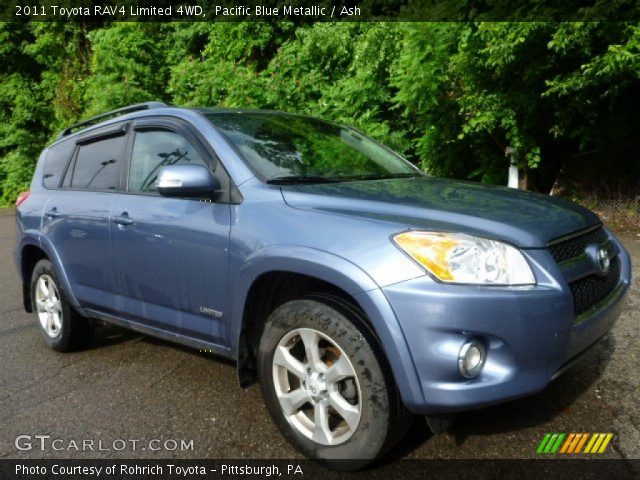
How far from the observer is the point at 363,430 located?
2.54 m

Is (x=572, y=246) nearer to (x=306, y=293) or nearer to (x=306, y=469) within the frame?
(x=306, y=293)

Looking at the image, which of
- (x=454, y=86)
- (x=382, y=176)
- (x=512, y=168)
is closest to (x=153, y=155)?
(x=382, y=176)

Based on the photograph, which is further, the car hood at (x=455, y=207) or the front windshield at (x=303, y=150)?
the front windshield at (x=303, y=150)

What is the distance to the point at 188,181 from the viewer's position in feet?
9.84

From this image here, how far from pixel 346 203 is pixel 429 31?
18.3ft

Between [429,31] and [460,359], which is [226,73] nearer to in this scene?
[429,31]

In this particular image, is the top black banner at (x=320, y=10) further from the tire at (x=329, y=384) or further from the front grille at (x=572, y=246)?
the tire at (x=329, y=384)

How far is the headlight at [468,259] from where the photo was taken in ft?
7.72

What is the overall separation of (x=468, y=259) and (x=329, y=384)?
0.84 meters

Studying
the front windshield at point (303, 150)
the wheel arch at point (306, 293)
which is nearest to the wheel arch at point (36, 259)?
the front windshield at point (303, 150)

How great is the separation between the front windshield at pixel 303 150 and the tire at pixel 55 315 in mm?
1898

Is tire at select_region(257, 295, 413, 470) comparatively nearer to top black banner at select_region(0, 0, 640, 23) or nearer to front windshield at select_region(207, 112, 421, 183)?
front windshield at select_region(207, 112, 421, 183)

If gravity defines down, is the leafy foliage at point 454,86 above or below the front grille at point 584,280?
above

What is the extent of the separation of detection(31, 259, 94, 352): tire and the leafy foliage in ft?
16.8
